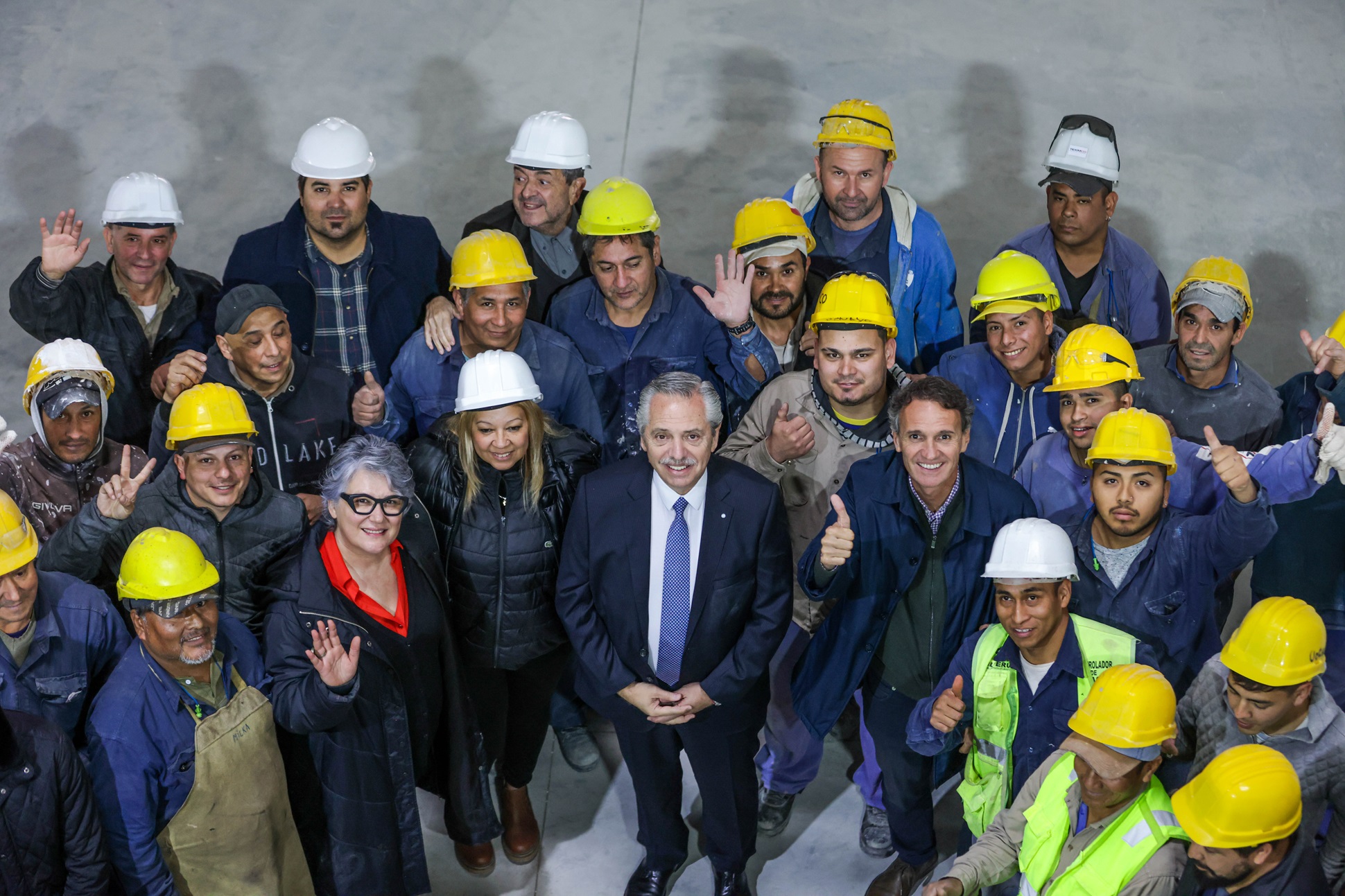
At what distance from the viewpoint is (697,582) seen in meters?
4.56

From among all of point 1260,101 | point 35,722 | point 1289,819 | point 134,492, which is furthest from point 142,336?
point 1260,101

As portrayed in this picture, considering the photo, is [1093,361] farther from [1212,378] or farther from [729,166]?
[729,166]

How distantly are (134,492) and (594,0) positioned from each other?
7.29 metres

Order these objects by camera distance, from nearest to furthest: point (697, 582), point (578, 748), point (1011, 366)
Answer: point (697, 582) < point (1011, 366) < point (578, 748)

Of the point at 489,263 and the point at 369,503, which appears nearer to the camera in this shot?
the point at 369,503

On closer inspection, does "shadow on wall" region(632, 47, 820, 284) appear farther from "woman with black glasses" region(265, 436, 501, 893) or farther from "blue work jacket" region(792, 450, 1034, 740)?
"woman with black glasses" region(265, 436, 501, 893)

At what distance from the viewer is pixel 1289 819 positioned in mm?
3398

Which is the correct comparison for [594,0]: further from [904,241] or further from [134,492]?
[134,492]

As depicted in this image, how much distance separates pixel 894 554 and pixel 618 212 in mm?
1964

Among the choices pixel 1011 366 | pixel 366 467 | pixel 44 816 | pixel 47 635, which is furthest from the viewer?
pixel 1011 366

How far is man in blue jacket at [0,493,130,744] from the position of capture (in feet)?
13.2

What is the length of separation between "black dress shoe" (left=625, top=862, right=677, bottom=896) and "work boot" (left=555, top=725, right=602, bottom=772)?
2.48 feet

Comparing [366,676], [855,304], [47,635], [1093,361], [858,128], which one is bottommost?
[366,676]

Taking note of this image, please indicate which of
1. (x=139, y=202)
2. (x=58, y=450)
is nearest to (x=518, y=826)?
(x=58, y=450)
